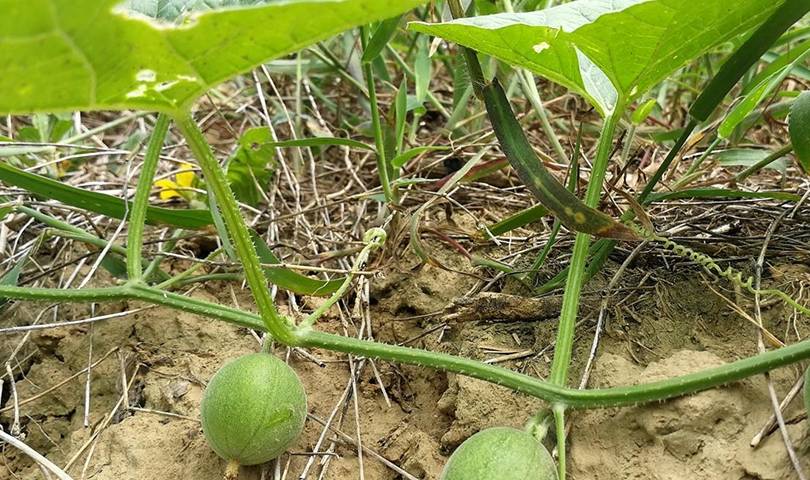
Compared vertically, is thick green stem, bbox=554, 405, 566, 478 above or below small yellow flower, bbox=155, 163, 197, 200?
above

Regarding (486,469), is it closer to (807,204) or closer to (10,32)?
(10,32)

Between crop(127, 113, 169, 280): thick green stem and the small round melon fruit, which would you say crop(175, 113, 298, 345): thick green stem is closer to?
the small round melon fruit

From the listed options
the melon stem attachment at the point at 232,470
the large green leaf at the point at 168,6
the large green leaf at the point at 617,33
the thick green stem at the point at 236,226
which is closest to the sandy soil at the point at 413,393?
the melon stem attachment at the point at 232,470

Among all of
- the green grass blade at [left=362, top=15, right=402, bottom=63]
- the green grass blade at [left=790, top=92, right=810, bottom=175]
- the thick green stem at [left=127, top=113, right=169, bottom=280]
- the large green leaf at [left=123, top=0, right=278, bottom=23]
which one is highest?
the large green leaf at [left=123, top=0, right=278, bottom=23]

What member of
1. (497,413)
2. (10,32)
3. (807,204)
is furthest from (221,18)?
(807,204)

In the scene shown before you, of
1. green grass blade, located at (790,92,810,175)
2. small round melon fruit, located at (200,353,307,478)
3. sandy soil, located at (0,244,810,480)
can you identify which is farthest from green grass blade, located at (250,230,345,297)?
green grass blade, located at (790,92,810,175)

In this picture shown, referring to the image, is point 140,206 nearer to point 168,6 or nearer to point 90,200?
point 90,200

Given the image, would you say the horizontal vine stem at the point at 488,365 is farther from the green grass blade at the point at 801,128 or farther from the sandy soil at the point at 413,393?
the green grass blade at the point at 801,128
